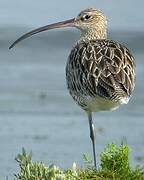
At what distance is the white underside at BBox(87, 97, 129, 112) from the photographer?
1090cm

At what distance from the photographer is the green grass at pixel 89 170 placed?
870cm

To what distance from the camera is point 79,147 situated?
14047 mm

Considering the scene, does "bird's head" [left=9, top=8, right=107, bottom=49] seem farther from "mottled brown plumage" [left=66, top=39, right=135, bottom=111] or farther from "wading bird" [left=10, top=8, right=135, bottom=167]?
"mottled brown plumage" [left=66, top=39, right=135, bottom=111]

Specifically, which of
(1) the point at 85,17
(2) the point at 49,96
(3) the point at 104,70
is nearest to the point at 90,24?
(1) the point at 85,17

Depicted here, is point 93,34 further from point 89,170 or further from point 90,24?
point 89,170

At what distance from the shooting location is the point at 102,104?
11.1m

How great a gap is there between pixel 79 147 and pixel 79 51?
2725mm

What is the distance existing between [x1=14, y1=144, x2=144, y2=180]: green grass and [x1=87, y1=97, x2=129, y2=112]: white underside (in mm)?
1474

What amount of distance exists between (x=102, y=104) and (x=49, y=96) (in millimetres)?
5741

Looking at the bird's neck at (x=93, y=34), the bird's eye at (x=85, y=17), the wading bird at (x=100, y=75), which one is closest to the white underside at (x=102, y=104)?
the wading bird at (x=100, y=75)

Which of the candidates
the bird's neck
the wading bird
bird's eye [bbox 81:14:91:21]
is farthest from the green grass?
bird's eye [bbox 81:14:91:21]

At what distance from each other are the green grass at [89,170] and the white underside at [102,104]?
147 centimetres

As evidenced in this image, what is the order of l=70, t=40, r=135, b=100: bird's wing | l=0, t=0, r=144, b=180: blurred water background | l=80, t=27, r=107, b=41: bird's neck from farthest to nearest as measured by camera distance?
l=0, t=0, r=144, b=180: blurred water background < l=80, t=27, r=107, b=41: bird's neck < l=70, t=40, r=135, b=100: bird's wing

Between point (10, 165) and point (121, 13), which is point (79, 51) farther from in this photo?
point (121, 13)
